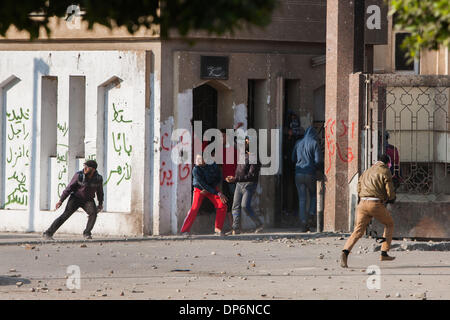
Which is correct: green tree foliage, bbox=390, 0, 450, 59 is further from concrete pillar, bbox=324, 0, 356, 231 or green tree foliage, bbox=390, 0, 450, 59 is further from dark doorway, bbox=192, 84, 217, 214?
dark doorway, bbox=192, 84, 217, 214

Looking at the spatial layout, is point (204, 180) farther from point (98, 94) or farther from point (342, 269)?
point (342, 269)

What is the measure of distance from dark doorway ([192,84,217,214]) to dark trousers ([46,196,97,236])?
8.58 ft

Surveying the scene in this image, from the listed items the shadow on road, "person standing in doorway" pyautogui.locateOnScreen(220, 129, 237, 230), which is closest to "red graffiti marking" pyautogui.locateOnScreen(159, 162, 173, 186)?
"person standing in doorway" pyautogui.locateOnScreen(220, 129, 237, 230)

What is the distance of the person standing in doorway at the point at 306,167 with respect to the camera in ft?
61.7

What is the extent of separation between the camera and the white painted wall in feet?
62.5

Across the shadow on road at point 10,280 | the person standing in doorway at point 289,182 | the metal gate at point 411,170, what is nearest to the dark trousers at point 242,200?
the person standing in doorway at point 289,182

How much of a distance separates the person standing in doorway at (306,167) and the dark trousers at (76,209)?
12.4ft

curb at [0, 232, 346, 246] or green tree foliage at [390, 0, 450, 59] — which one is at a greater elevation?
green tree foliage at [390, 0, 450, 59]

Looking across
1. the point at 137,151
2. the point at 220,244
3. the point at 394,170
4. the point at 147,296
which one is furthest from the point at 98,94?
the point at 147,296

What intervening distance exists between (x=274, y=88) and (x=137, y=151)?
9.66 ft

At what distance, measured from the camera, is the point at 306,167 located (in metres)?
18.9

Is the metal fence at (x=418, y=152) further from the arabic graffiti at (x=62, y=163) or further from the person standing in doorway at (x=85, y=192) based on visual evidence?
the arabic graffiti at (x=62, y=163)
